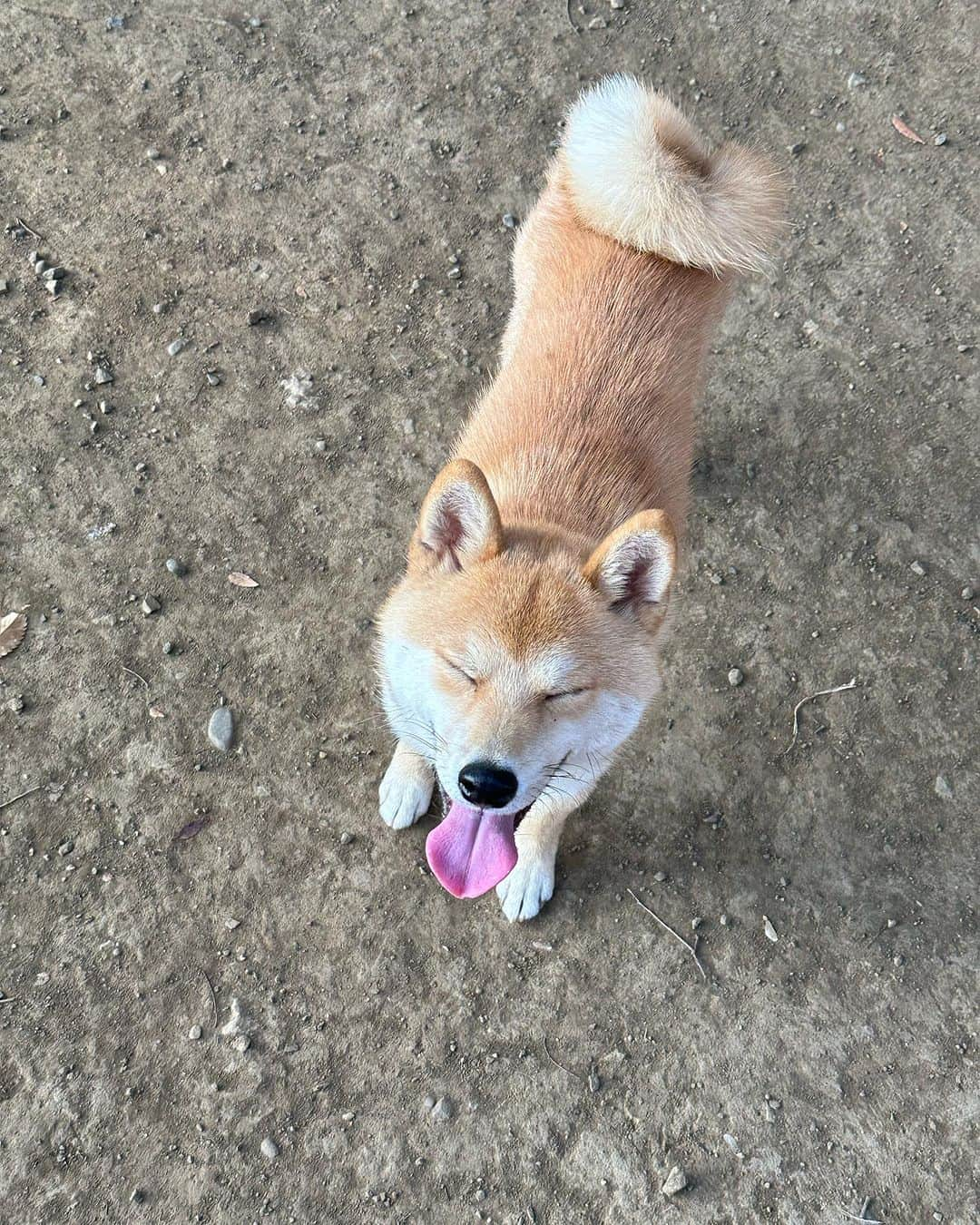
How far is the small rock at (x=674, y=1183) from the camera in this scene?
274cm

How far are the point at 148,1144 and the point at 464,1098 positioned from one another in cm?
105

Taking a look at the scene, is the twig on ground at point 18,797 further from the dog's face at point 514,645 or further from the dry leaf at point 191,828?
the dog's face at point 514,645

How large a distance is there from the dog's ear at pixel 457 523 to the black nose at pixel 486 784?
0.64m

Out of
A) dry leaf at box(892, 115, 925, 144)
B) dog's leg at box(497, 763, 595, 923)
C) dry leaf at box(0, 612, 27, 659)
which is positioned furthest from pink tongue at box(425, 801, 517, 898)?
dry leaf at box(892, 115, 925, 144)

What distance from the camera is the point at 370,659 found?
3.46m

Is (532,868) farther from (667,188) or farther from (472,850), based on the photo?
(667,188)

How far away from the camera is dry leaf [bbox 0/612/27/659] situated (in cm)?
330

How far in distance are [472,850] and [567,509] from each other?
1164 mm

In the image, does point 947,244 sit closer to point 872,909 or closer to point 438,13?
point 438,13

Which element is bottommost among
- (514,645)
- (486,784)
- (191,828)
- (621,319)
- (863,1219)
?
(191,828)

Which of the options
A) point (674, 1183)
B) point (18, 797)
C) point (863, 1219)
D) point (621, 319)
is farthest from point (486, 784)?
point (863, 1219)

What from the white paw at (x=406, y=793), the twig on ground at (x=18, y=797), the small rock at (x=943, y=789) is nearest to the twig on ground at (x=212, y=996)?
the white paw at (x=406, y=793)

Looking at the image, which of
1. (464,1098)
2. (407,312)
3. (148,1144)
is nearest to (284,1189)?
(148,1144)

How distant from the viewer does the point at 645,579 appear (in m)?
2.38
